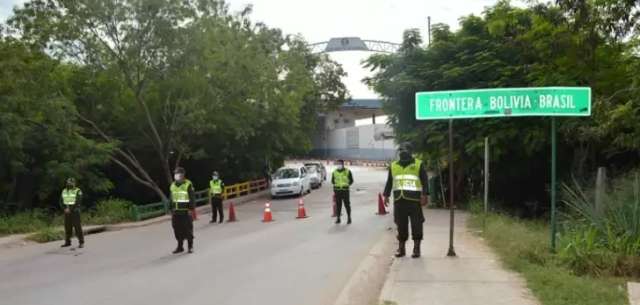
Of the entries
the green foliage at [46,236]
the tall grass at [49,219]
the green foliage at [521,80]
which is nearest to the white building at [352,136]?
the green foliage at [521,80]

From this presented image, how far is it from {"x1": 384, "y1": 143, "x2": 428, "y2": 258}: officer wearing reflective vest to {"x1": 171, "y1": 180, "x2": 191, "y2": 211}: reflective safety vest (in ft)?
15.0

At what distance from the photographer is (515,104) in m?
9.68

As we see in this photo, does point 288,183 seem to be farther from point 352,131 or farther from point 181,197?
point 352,131

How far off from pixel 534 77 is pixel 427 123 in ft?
13.2

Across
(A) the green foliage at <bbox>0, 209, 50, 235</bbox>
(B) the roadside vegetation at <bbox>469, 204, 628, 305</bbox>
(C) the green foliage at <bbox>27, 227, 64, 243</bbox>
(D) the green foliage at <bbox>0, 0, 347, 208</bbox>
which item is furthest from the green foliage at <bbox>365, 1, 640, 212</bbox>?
(A) the green foliage at <bbox>0, 209, 50, 235</bbox>

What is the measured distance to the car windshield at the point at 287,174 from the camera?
34300 mm

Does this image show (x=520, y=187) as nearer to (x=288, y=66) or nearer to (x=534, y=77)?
(x=534, y=77)

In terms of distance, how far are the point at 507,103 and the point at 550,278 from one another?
2985 millimetres

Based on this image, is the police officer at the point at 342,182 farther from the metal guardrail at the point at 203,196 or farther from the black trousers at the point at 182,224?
the metal guardrail at the point at 203,196

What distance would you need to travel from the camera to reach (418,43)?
74.6ft

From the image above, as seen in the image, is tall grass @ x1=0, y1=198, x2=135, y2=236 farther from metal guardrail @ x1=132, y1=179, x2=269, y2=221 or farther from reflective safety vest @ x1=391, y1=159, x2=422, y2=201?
reflective safety vest @ x1=391, y1=159, x2=422, y2=201

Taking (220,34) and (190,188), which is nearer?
(190,188)

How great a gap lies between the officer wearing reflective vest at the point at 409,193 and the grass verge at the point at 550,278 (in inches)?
55.0

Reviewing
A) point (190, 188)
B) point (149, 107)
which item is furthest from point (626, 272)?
point (149, 107)
